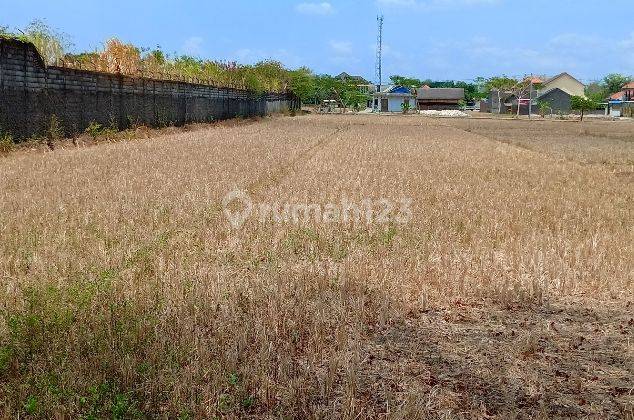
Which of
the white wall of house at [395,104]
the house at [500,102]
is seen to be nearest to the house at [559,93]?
the house at [500,102]

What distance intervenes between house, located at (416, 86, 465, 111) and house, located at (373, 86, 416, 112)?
2985 millimetres

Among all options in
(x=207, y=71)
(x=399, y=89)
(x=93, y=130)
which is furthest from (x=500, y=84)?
(x=93, y=130)

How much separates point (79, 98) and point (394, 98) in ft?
245

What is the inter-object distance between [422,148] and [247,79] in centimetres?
2552

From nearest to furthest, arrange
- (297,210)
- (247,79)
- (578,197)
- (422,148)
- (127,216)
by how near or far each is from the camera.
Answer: (127,216)
(297,210)
(578,197)
(422,148)
(247,79)

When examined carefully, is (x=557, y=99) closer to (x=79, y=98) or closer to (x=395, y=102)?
(x=395, y=102)

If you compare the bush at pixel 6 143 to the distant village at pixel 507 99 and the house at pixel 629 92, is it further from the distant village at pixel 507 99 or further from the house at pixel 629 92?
the house at pixel 629 92

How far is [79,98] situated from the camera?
17.2m

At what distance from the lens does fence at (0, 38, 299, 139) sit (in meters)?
13.8

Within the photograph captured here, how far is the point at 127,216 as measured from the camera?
24.0 ft

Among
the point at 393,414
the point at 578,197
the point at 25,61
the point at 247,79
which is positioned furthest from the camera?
the point at 247,79

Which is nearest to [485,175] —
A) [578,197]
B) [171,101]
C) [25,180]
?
[578,197]

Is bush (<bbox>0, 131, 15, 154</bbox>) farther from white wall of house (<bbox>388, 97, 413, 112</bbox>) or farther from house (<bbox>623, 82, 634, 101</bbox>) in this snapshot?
house (<bbox>623, 82, 634, 101</bbox>)

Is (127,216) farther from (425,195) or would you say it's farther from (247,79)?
(247,79)
